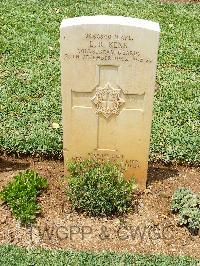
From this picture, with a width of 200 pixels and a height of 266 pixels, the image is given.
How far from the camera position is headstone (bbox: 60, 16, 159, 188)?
4090 mm

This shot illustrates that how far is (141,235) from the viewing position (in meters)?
4.55

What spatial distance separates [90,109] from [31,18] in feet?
14.0

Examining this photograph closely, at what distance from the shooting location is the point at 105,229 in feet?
15.0

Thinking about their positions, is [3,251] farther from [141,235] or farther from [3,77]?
[3,77]

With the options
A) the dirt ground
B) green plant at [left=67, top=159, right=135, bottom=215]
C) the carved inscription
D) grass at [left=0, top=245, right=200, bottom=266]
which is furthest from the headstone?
grass at [left=0, top=245, right=200, bottom=266]

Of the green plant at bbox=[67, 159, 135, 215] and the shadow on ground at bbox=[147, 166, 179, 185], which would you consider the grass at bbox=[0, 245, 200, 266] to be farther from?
the shadow on ground at bbox=[147, 166, 179, 185]

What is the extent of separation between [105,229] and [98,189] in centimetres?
36

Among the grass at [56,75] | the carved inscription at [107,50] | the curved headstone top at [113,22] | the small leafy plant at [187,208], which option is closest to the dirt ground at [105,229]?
the small leafy plant at [187,208]

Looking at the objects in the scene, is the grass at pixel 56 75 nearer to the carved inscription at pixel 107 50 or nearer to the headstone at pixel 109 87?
the headstone at pixel 109 87

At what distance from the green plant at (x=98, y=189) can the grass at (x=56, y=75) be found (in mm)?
850

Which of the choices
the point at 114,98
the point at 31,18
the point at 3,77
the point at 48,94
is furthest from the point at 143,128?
the point at 31,18

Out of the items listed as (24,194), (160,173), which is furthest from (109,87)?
(160,173)

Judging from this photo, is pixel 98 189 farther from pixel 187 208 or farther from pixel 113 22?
pixel 113 22

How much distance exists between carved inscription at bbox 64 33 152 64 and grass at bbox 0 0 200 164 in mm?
1482
